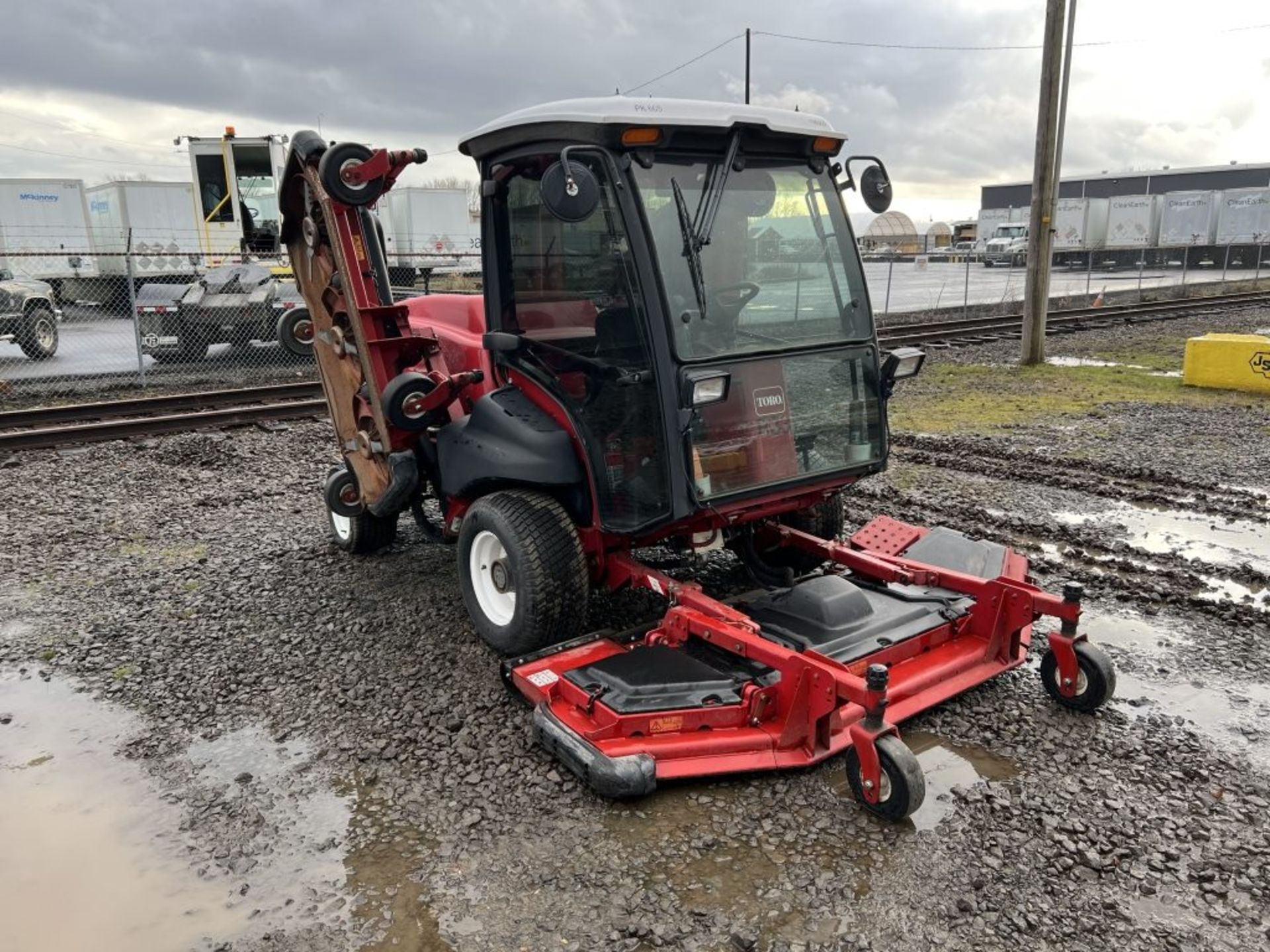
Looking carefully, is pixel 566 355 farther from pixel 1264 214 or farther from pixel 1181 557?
pixel 1264 214

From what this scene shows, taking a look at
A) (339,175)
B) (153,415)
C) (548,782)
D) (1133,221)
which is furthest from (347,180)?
(1133,221)

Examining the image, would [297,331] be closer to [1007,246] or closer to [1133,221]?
[1007,246]

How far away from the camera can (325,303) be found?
17.0 ft

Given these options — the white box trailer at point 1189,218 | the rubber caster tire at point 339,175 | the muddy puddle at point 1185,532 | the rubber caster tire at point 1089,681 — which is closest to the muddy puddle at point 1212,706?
the rubber caster tire at point 1089,681

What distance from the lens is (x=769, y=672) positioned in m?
3.72

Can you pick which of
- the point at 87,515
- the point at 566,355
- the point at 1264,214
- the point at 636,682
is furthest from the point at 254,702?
the point at 1264,214

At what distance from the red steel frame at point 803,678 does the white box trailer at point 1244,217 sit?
45350mm

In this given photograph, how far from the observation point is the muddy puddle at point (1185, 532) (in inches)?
234

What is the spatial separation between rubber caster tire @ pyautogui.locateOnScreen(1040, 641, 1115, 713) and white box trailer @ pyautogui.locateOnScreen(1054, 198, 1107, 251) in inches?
1869

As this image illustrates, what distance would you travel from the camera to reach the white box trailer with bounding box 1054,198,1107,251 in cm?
4569

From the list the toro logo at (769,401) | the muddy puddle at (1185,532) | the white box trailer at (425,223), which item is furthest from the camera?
the white box trailer at (425,223)

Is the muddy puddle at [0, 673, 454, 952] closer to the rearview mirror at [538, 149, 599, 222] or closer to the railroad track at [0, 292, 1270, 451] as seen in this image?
the rearview mirror at [538, 149, 599, 222]

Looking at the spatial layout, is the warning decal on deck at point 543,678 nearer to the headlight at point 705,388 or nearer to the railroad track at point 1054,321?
the headlight at point 705,388

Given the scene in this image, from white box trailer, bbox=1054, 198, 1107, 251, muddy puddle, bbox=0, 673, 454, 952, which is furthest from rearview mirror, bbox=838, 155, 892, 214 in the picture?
white box trailer, bbox=1054, 198, 1107, 251
